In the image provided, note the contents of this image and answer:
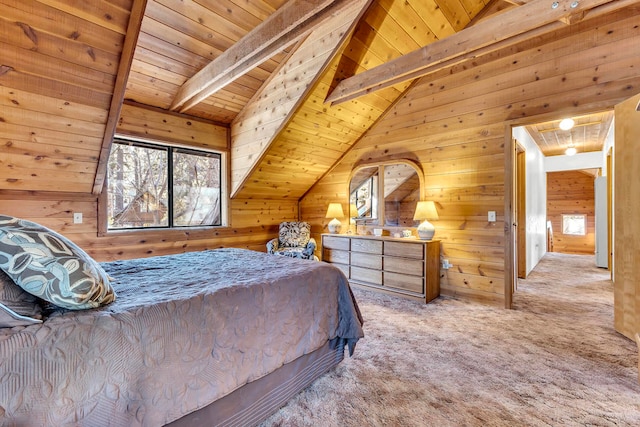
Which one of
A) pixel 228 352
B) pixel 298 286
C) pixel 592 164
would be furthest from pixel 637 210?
pixel 592 164

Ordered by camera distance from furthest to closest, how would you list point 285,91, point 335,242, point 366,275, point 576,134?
point 576,134 → point 335,242 → point 366,275 → point 285,91

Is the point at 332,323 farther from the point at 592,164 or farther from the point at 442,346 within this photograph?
the point at 592,164

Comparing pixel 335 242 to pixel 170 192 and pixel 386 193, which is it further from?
pixel 170 192

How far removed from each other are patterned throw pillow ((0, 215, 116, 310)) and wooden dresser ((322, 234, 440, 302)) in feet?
10.5

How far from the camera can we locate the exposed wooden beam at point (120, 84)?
1.96 m

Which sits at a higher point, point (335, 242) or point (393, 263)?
point (335, 242)

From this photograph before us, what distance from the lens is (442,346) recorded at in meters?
2.40

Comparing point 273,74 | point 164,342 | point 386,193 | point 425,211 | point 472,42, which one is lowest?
point 164,342

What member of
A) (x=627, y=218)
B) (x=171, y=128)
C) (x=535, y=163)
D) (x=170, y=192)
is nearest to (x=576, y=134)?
(x=535, y=163)

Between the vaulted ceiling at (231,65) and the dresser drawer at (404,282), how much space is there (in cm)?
221

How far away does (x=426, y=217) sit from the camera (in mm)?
3707

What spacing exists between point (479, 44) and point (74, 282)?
3318 mm

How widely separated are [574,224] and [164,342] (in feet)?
36.1

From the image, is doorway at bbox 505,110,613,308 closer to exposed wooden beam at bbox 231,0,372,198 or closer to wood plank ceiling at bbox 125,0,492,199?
wood plank ceiling at bbox 125,0,492,199
